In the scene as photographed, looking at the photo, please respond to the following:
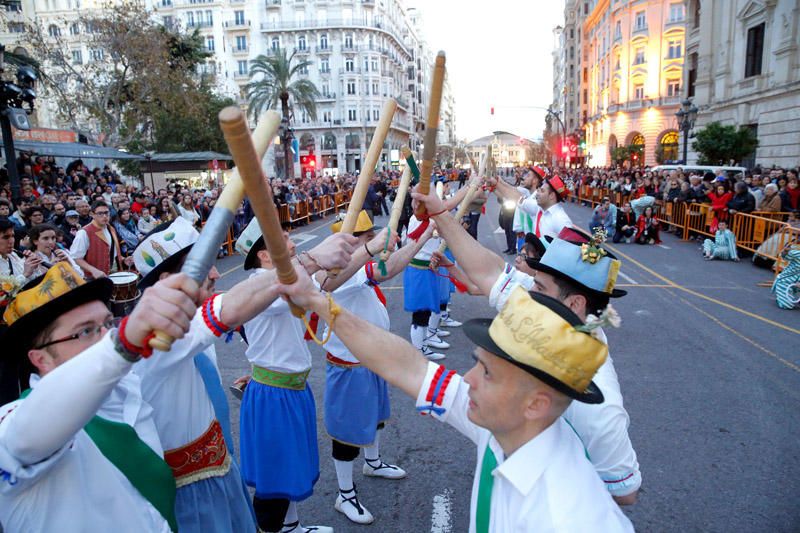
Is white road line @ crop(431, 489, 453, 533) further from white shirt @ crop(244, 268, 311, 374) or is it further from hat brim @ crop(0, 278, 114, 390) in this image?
hat brim @ crop(0, 278, 114, 390)

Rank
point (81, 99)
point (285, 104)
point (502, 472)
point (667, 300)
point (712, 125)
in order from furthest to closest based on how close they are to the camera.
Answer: point (285, 104)
point (712, 125)
point (81, 99)
point (667, 300)
point (502, 472)

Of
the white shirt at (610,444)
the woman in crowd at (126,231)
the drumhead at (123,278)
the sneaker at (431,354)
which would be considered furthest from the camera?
the woman in crowd at (126,231)

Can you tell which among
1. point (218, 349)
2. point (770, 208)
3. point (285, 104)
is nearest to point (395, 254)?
point (218, 349)

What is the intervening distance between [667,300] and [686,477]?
617 cm

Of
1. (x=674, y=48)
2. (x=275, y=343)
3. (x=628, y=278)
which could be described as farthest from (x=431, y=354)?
(x=674, y=48)

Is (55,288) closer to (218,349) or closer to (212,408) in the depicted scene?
(212,408)

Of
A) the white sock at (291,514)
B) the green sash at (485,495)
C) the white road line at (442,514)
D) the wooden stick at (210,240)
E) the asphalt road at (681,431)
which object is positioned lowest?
the white road line at (442,514)

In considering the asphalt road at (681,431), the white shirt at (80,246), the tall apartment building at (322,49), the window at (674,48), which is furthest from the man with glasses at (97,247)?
the tall apartment building at (322,49)

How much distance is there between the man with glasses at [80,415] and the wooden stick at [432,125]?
1.19 m

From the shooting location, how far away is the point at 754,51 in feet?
87.8

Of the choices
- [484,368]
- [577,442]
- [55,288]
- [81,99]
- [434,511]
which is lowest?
[434,511]

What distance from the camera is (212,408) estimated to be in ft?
8.65

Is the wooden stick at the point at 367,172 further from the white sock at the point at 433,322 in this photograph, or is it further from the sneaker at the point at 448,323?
the sneaker at the point at 448,323

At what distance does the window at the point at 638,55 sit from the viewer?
169ft
